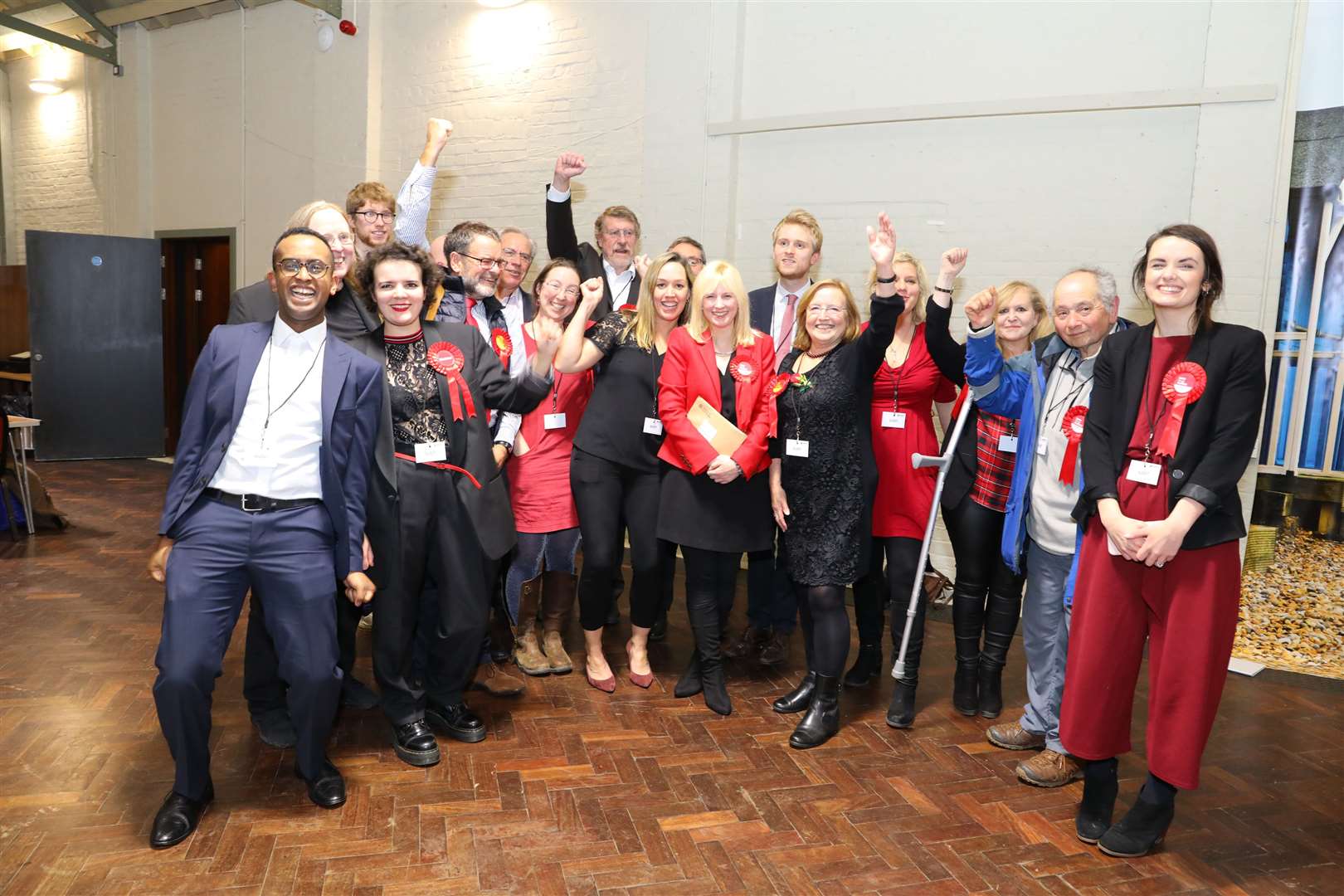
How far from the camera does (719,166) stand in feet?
19.5

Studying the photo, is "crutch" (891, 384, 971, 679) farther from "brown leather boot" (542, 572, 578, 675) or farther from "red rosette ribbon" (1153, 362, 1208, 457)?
"brown leather boot" (542, 572, 578, 675)

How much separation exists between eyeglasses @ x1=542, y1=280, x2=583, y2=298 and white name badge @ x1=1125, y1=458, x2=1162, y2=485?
2001mm

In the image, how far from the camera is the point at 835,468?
10.7 feet

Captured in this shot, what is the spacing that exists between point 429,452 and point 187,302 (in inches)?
305

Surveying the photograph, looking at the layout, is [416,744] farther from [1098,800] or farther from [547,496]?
[1098,800]

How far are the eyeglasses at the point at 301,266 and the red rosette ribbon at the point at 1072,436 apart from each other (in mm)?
2385

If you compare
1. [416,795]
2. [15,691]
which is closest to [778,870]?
[416,795]

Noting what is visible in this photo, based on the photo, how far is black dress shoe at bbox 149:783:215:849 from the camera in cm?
249

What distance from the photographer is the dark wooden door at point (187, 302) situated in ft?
29.4

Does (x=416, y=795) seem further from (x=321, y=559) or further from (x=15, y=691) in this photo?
(x=15, y=691)

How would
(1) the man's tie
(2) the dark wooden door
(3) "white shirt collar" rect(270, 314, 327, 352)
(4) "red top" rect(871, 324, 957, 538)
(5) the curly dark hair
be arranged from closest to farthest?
1. (3) "white shirt collar" rect(270, 314, 327, 352)
2. (5) the curly dark hair
3. (4) "red top" rect(871, 324, 957, 538)
4. (1) the man's tie
5. (2) the dark wooden door

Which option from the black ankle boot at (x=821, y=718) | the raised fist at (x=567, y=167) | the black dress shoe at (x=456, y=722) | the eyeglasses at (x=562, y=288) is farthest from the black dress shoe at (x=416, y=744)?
the raised fist at (x=567, y=167)

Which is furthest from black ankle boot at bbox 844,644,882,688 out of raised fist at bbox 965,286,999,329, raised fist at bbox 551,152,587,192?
raised fist at bbox 551,152,587,192

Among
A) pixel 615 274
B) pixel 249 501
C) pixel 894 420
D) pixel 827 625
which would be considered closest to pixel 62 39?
pixel 615 274
